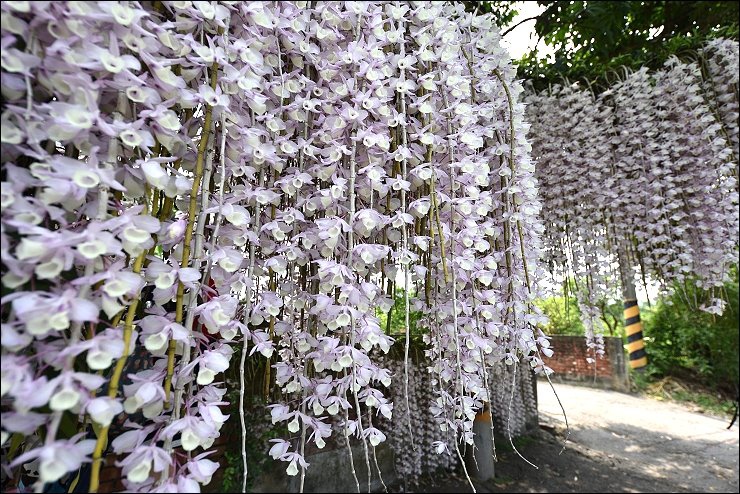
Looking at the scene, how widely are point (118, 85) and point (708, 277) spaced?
278 cm

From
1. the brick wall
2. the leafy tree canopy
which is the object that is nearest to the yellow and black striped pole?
the leafy tree canopy

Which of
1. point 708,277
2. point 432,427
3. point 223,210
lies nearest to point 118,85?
point 223,210

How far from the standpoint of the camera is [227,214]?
60 cm

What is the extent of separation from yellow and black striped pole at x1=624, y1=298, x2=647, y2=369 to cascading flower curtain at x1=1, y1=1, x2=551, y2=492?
2772 mm

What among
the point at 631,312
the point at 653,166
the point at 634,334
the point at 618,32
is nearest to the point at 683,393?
the point at 634,334

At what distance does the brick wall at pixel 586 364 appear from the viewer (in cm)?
762

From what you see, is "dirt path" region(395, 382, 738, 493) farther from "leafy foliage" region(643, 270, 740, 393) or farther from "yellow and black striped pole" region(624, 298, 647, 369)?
"leafy foliage" region(643, 270, 740, 393)

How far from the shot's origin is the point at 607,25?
6.72ft

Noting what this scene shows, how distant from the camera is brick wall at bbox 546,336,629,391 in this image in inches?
300

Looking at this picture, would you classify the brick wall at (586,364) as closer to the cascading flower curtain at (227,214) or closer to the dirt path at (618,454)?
the dirt path at (618,454)

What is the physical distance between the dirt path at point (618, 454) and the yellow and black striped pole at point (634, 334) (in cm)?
107

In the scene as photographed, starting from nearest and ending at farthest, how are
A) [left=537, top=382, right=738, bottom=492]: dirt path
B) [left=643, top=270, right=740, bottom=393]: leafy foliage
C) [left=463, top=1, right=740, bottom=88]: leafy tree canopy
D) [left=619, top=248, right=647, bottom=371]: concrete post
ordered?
[left=463, top=1, right=740, bottom=88]: leafy tree canopy < [left=619, top=248, right=647, bottom=371]: concrete post < [left=537, top=382, right=738, bottom=492]: dirt path < [left=643, top=270, right=740, bottom=393]: leafy foliage

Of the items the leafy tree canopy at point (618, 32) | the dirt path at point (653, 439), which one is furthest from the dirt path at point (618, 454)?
the leafy tree canopy at point (618, 32)

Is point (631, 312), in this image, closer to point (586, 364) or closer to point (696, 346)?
point (586, 364)
